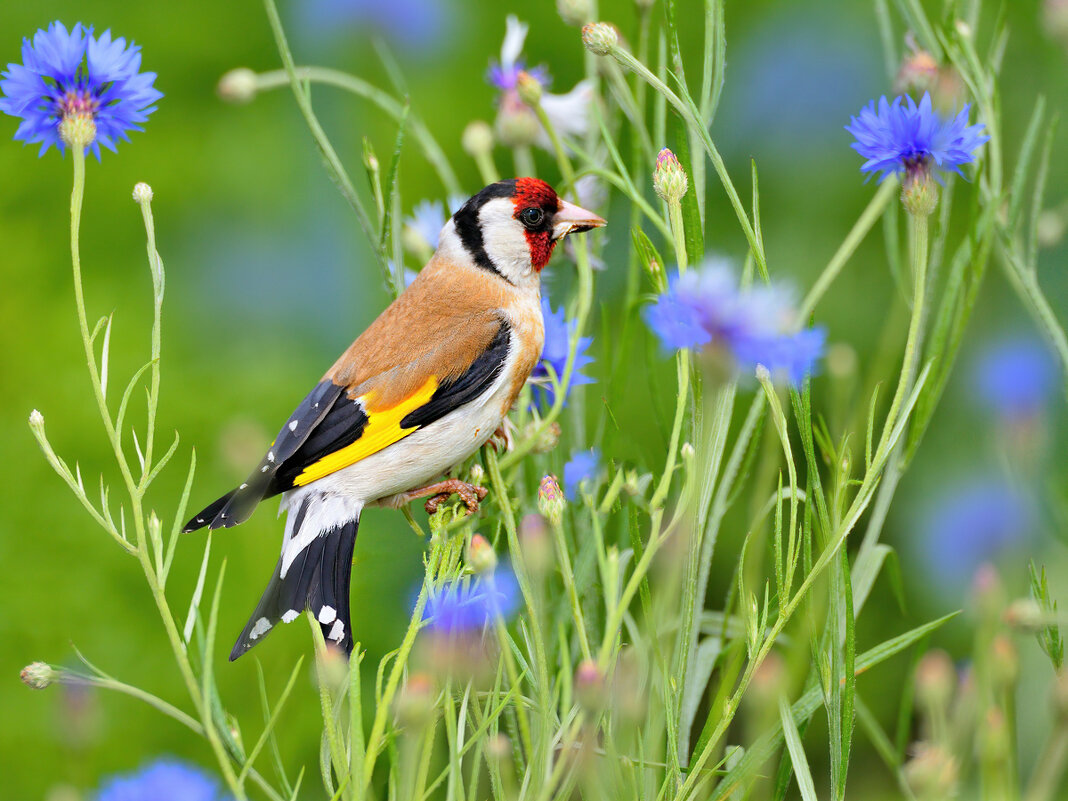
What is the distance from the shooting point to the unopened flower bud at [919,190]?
0.64 meters

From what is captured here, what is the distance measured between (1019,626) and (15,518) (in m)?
1.10

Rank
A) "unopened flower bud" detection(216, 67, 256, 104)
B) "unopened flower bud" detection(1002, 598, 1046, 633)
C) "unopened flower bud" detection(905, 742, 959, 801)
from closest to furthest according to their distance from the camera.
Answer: "unopened flower bud" detection(905, 742, 959, 801)
"unopened flower bud" detection(1002, 598, 1046, 633)
"unopened flower bud" detection(216, 67, 256, 104)

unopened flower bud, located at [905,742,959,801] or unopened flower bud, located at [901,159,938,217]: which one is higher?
unopened flower bud, located at [901,159,938,217]

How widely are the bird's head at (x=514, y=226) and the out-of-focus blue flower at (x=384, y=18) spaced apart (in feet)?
2.41

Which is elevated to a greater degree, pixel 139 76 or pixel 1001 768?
pixel 139 76

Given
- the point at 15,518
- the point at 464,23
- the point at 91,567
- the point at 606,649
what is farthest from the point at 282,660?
the point at 464,23

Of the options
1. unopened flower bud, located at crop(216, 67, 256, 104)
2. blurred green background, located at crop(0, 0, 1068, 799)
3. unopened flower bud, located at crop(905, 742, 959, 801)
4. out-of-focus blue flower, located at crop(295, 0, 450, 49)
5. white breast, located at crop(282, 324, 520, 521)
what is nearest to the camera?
unopened flower bud, located at crop(905, 742, 959, 801)

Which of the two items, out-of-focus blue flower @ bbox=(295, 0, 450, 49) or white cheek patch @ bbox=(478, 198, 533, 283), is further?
out-of-focus blue flower @ bbox=(295, 0, 450, 49)

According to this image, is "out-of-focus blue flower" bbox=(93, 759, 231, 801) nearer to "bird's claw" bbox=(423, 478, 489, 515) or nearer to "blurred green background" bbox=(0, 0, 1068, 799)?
"bird's claw" bbox=(423, 478, 489, 515)

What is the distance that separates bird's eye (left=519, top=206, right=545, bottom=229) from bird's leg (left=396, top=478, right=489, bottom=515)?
185mm

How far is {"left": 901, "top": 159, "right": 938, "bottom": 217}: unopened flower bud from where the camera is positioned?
25.0 inches

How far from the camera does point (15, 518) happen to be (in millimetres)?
1331

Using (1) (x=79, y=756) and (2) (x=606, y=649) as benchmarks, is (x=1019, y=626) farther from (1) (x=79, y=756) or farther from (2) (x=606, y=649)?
(1) (x=79, y=756)

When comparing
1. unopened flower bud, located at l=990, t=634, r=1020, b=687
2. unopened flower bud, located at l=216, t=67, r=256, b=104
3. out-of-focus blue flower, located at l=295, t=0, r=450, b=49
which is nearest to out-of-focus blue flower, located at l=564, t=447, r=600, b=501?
unopened flower bud, located at l=990, t=634, r=1020, b=687
